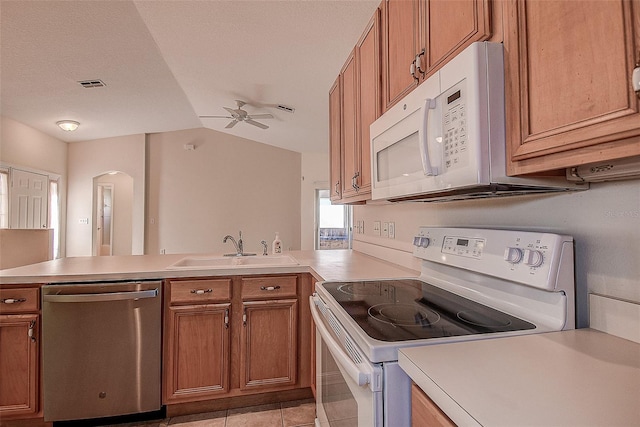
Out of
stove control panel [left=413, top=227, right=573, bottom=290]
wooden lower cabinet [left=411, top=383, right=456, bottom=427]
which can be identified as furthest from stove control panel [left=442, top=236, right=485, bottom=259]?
wooden lower cabinet [left=411, top=383, right=456, bottom=427]

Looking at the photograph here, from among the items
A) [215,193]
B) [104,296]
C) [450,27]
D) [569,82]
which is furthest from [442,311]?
[215,193]

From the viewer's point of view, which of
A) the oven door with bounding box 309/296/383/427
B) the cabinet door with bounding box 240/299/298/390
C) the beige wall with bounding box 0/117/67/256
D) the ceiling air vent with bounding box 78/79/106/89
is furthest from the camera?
the beige wall with bounding box 0/117/67/256

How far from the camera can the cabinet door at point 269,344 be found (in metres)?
1.95

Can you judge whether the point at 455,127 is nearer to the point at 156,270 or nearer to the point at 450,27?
the point at 450,27

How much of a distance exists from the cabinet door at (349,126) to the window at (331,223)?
4223 millimetres

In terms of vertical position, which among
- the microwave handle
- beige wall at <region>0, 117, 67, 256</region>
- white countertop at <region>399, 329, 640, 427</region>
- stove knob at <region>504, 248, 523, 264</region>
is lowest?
white countertop at <region>399, 329, 640, 427</region>

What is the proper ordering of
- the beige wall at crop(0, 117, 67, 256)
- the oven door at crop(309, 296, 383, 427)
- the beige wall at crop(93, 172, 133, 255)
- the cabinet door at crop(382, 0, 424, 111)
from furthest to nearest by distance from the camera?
1. the beige wall at crop(93, 172, 133, 255)
2. the beige wall at crop(0, 117, 67, 256)
3. the cabinet door at crop(382, 0, 424, 111)
4. the oven door at crop(309, 296, 383, 427)

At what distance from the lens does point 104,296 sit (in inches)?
67.9

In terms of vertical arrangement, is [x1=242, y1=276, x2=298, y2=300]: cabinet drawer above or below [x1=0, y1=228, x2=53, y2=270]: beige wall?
below

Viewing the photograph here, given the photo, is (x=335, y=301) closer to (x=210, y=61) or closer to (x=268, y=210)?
(x=210, y=61)

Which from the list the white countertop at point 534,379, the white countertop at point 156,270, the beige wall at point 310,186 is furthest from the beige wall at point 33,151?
the white countertop at point 534,379

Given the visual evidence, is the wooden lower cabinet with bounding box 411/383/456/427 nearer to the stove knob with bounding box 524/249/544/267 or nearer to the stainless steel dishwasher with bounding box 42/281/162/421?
the stove knob with bounding box 524/249/544/267

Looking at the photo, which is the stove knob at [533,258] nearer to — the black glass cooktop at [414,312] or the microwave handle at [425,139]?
the black glass cooktop at [414,312]

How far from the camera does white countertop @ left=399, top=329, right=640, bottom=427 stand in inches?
18.8
